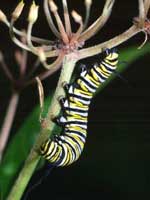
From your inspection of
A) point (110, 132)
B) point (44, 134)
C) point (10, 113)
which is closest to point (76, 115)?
point (44, 134)

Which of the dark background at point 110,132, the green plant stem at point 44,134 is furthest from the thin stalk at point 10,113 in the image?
the dark background at point 110,132

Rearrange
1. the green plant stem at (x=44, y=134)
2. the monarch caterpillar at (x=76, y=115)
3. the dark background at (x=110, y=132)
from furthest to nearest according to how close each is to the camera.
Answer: the dark background at (x=110, y=132)
the monarch caterpillar at (x=76, y=115)
the green plant stem at (x=44, y=134)

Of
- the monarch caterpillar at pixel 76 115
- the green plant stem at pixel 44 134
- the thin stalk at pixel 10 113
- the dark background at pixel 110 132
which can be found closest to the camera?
the thin stalk at pixel 10 113

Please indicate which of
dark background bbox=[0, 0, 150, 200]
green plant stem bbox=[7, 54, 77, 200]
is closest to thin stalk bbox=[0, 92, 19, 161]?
green plant stem bbox=[7, 54, 77, 200]

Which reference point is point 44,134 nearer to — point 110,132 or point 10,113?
point 10,113

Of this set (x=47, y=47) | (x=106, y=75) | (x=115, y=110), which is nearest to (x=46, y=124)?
(x=47, y=47)

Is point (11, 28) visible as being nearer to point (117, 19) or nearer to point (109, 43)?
point (109, 43)

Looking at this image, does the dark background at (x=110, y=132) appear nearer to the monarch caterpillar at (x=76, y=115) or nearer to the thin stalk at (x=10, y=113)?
the monarch caterpillar at (x=76, y=115)
